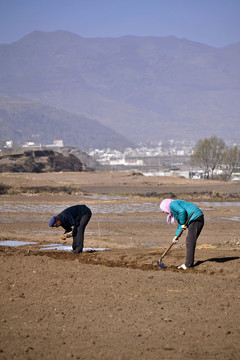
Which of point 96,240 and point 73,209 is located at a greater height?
point 73,209

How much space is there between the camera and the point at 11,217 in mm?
32938

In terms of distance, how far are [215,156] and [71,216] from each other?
3273 inches

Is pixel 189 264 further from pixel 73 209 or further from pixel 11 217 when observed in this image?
pixel 11 217

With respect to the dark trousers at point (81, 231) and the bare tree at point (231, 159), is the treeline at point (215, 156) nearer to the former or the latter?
the bare tree at point (231, 159)

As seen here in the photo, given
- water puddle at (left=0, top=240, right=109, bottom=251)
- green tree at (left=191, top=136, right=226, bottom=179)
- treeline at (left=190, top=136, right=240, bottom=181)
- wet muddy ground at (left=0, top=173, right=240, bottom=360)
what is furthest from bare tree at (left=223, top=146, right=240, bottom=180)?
wet muddy ground at (left=0, top=173, right=240, bottom=360)

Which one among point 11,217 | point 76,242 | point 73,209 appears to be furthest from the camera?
point 11,217

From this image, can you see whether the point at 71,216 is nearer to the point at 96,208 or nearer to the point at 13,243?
the point at 13,243

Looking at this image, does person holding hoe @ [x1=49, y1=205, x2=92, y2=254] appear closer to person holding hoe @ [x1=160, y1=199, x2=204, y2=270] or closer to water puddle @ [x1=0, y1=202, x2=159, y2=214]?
person holding hoe @ [x1=160, y1=199, x2=204, y2=270]

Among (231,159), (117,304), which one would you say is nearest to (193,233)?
(117,304)

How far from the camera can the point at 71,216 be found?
15.9 m

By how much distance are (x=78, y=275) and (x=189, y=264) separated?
2.35m

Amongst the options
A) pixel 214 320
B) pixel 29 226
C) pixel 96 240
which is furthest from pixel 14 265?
pixel 29 226

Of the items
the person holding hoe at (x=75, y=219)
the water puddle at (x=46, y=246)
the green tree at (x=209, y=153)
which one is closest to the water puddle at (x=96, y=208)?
→ the water puddle at (x=46, y=246)

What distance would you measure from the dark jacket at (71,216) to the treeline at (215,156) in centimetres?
7983
